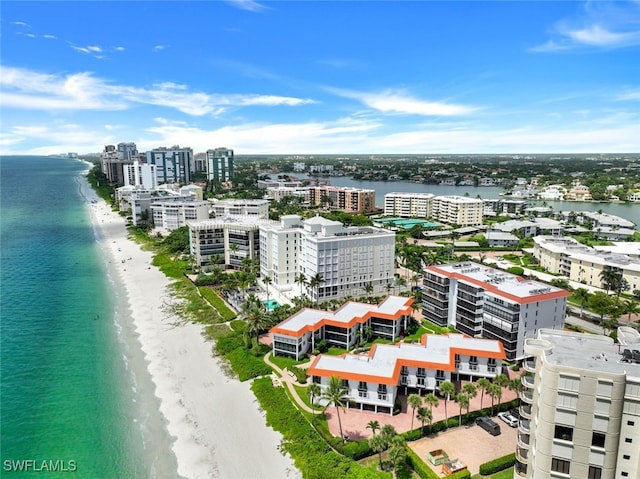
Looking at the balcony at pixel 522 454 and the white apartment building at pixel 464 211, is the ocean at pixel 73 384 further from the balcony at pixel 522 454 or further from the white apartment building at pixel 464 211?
the white apartment building at pixel 464 211

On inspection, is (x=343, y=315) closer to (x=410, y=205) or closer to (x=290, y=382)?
(x=290, y=382)

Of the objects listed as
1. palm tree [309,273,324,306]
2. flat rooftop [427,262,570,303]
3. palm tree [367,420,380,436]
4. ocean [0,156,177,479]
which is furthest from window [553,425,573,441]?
palm tree [309,273,324,306]

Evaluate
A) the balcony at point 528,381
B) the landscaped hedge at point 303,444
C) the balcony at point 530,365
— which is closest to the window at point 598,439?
the balcony at point 528,381

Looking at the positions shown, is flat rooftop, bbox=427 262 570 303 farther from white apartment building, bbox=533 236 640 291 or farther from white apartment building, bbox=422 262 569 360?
white apartment building, bbox=533 236 640 291

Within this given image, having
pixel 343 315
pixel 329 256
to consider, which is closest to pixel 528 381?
pixel 343 315

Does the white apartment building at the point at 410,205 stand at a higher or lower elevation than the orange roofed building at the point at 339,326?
higher

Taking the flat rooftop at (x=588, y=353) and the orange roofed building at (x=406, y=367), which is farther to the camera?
the orange roofed building at (x=406, y=367)
